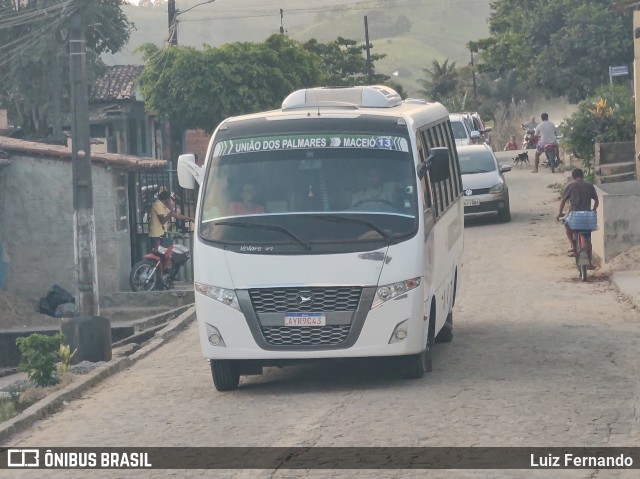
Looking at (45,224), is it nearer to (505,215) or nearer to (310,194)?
(505,215)

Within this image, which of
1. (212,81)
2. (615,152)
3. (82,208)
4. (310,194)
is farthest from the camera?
(212,81)

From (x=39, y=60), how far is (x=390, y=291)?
36125 mm

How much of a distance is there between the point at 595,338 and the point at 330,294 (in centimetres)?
435

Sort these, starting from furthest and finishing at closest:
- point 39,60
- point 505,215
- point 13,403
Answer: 1. point 39,60
2. point 505,215
3. point 13,403

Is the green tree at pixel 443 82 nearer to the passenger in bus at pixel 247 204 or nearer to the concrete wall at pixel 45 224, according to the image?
the concrete wall at pixel 45 224

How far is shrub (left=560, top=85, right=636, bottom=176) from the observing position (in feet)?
103

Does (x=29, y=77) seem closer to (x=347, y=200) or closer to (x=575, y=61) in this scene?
(x=575, y=61)

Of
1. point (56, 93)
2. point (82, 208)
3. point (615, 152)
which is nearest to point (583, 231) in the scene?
point (82, 208)

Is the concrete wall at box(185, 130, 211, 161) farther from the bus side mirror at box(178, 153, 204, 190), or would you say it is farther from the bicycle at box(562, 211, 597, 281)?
the bus side mirror at box(178, 153, 204, 190)

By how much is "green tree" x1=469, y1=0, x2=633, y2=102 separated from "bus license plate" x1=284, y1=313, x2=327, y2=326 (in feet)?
112

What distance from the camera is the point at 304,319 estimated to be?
36.8 feet

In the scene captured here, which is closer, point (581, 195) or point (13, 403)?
point (13, 403)

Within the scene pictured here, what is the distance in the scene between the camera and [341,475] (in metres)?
8.30

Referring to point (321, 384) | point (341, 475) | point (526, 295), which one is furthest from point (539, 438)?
point (526, 295)
